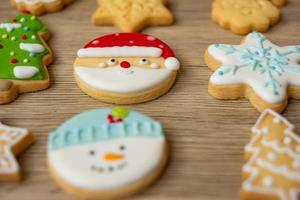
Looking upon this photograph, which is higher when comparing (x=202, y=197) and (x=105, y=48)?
(x=105, y=48)

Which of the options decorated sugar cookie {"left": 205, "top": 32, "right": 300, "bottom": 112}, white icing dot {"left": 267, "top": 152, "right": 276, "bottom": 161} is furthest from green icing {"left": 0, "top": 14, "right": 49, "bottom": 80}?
white icing dot {"left": 267, "top": 152, "right": 276, "bottom": 161}

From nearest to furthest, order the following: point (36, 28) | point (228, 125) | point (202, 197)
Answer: point (202, 197) → point (228, 125) → point (36, 28)

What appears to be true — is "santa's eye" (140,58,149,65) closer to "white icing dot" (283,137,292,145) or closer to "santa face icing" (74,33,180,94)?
"santa face icing" (74,33,180,94)

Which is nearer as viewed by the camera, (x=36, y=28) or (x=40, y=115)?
(x=40, y=115)

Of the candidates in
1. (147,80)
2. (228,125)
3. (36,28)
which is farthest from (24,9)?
(228,125)

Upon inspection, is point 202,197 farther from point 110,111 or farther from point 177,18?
point 177,18

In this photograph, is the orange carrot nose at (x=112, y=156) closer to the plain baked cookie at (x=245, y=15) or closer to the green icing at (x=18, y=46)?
the green icing at (x=18, y=46)

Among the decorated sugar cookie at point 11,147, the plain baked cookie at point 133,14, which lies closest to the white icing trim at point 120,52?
the plain baked cookie at point 133,14
